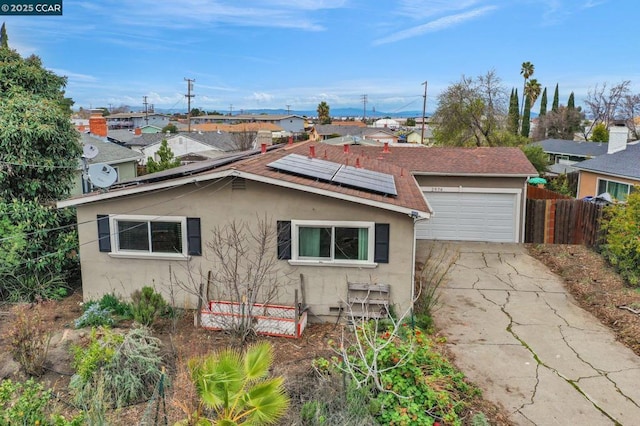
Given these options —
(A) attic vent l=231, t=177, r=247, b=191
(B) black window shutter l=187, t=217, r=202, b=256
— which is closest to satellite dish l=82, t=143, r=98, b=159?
(B) black window shutter l=187, t=217, r=202, b=256

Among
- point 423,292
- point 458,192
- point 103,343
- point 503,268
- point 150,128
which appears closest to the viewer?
point 103,343

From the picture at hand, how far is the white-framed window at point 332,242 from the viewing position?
380 inches

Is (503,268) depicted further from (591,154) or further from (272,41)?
(591,154)

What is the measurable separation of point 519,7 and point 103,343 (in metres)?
17.9

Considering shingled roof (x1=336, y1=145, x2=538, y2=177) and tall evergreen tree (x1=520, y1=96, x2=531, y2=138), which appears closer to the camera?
shingled roof (x1=336, y1=145, x2=538, y2=177)

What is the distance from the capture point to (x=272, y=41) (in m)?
22.6

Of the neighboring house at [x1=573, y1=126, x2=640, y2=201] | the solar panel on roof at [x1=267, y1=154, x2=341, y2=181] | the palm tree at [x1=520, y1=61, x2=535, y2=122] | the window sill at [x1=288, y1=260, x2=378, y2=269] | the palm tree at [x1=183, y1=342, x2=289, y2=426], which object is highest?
the palm tree at [x1=520, y1=61, x2=535, y2=122]

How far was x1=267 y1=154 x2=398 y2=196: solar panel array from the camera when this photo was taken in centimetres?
1011

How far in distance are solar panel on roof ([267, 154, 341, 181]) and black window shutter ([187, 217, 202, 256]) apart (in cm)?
202

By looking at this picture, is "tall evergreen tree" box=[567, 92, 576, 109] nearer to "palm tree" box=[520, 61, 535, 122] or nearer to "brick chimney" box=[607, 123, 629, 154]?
"palm tree" box=[520, 61, 535, 122]

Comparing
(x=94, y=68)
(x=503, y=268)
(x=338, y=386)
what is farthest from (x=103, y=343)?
(x=94, y=68)

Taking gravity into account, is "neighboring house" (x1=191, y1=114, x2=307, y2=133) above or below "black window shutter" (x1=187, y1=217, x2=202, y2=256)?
above

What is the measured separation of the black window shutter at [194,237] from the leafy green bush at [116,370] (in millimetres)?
2763

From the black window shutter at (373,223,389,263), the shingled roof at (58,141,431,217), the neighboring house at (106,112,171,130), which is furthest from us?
the neighboring house at (106,112,171,130)
